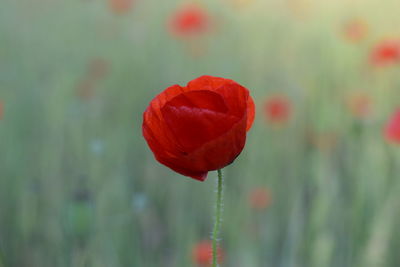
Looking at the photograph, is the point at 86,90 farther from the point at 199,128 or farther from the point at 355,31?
the point at 199,128

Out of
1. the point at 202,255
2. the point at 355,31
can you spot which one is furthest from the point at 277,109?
the point at 202,255

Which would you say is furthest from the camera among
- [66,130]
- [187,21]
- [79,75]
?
[79,75]

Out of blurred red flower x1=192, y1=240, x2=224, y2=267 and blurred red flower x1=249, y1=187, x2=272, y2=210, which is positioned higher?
blurred red flower x1=249, y1=187, x2=272, y2=210

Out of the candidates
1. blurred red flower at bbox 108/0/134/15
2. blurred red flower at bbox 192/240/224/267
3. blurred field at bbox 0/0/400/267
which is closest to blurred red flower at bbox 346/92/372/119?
blurred field at bbox 0/0/400/267

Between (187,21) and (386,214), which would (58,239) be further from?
(187,21)

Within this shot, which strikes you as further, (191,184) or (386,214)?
(191,184)

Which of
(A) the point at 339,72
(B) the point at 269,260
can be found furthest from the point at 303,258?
(A) the point at 339,72

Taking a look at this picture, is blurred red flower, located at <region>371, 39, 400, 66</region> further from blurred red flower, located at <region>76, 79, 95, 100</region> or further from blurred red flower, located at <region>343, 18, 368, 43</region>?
blurred red flower, located at <region>76, 79, 95, 100</region>
